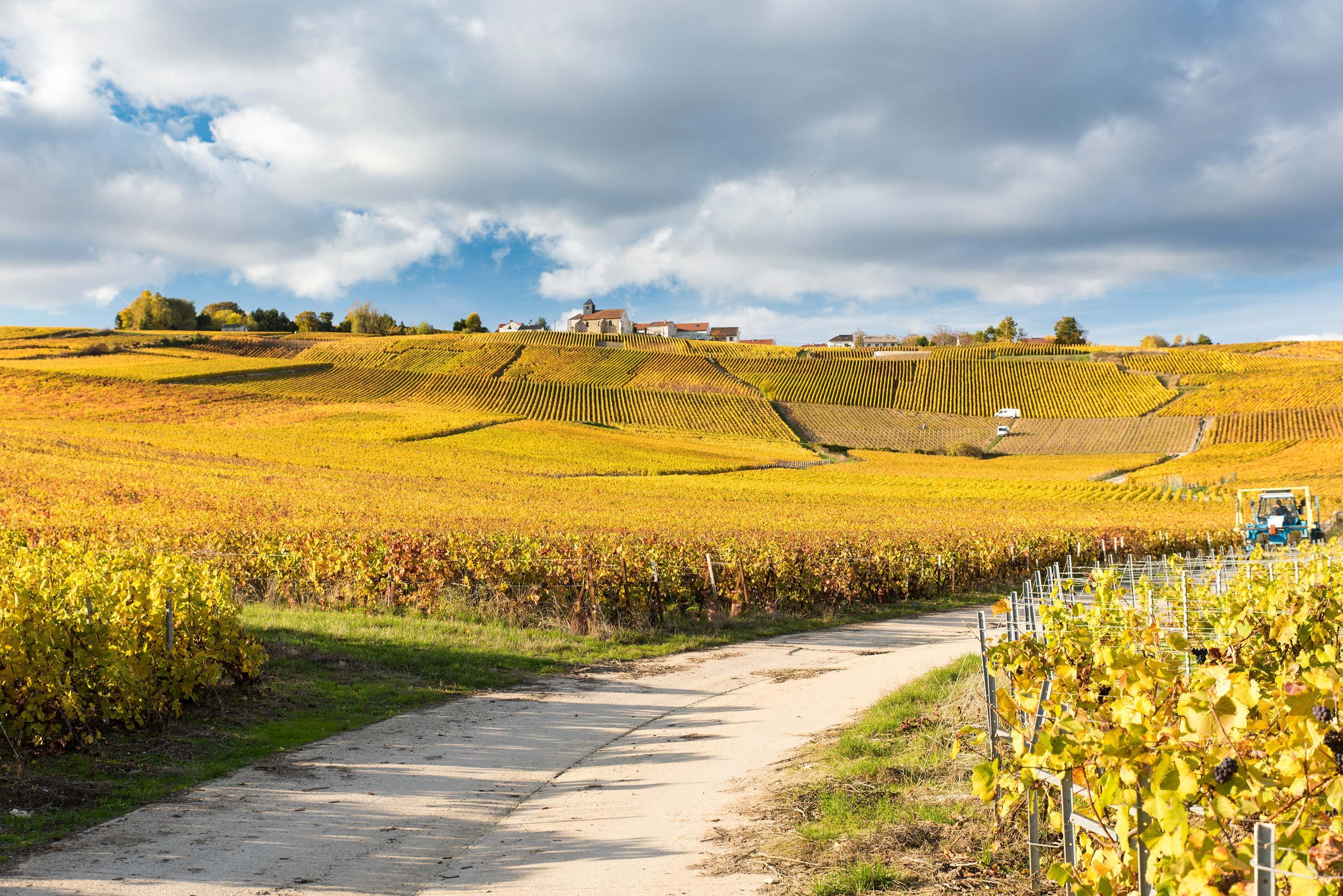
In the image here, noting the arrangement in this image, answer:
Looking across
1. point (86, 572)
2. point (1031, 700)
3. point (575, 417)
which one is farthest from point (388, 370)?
point (1031, 700)

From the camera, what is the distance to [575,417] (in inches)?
3413

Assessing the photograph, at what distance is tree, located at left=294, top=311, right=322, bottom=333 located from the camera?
157 meters


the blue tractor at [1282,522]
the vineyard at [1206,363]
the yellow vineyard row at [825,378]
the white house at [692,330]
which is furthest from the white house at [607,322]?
the blue tractor at [1282,522]

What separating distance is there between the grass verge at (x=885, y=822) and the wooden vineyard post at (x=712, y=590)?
8135 millimetres

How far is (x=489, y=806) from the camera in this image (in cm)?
752

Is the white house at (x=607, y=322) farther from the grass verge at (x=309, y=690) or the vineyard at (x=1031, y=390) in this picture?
the grass verge at (x=309, y=690)

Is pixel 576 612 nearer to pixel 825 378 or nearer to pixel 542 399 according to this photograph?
pixel 542 399

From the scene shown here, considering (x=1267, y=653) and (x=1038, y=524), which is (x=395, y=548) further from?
(x=1038, y=524)

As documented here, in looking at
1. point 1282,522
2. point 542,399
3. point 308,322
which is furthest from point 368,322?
point 1282,522

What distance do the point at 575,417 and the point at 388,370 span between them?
2424cm

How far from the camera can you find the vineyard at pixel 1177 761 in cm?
285

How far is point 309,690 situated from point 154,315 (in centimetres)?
14477

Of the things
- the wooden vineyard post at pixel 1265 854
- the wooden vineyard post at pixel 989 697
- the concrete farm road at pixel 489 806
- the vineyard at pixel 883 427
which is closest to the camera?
the wooden vineyard post at pixel 1265 854

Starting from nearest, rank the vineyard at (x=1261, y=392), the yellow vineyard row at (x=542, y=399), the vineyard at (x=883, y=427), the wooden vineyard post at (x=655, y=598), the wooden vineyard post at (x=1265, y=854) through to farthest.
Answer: the wooden vineyard post at (x=1265, y=854) < the wooden vineyard post at (x=655, y=598) < the yellow vineyard row at (x=542, y=399) < the vineyard at (x=883, y=427) < the vineyard at (x=1261, y=392)
